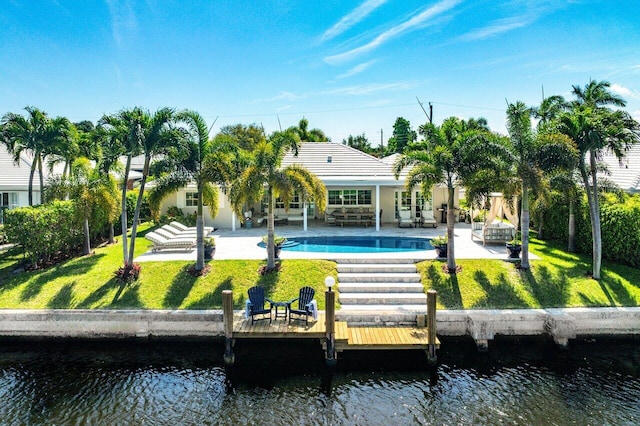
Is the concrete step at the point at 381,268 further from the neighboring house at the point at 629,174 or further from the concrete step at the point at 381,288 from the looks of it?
the neighboring house at the point at 629,174

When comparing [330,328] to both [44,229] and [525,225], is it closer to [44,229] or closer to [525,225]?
[525,225]

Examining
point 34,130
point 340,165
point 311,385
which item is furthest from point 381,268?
point 34,130

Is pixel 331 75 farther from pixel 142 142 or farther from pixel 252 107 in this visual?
pixel 142 142

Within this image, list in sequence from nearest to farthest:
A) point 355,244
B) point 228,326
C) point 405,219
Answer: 1. point 228,326
2. point 355,244
3. point 405,219

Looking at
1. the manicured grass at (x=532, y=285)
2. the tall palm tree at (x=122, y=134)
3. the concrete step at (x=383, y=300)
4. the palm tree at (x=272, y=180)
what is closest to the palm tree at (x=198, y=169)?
the palm tree at (x=272, y=180)

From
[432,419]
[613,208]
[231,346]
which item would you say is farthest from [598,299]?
[231,346]

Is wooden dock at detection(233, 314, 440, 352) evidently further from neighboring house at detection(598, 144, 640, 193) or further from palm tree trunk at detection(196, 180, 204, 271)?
neighboring house at detection(598, 144, 640, 193)
